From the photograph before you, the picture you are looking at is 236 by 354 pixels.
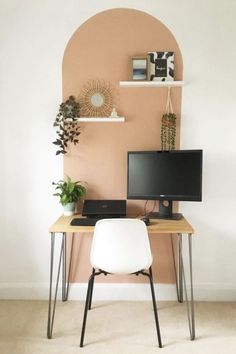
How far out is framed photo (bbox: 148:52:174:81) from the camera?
8.50ft

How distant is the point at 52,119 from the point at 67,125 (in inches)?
5.6

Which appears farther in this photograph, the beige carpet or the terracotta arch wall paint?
the terracotta arch wall paint

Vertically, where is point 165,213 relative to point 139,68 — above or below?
below

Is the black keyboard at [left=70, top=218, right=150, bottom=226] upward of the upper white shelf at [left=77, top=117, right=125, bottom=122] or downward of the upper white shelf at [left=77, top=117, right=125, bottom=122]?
downward

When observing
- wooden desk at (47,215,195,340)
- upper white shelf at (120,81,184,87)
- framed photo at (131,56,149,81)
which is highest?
framed photo at (131,56,149,81)

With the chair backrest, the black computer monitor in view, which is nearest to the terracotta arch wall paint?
the black computer monitor

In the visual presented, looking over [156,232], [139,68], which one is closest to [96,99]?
[139,68]

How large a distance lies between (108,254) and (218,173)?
117 cm

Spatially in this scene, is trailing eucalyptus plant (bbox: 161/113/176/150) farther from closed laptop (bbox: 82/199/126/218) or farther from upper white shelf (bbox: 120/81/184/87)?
closed laptop (bbox: 82/199/126/218)

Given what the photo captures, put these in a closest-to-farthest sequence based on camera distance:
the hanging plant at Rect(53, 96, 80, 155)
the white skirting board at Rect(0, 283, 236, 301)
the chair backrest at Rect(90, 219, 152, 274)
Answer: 1. the chair backrest at Rect(90, 219, 152, 274)
2. the hanging plant at Rect(53, 96, 80, 155)
3. the white skirting board at Rect(0, 283, 236, 301)

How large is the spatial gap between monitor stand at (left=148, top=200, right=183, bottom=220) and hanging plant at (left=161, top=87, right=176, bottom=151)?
44 cm

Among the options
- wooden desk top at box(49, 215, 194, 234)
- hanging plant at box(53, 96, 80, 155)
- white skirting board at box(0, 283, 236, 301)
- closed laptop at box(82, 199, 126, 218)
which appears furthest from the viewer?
white skirting board at box(0, 283, 236, 301)

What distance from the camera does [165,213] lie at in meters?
2.56

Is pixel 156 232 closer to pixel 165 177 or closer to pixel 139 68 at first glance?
pixel 165 177
